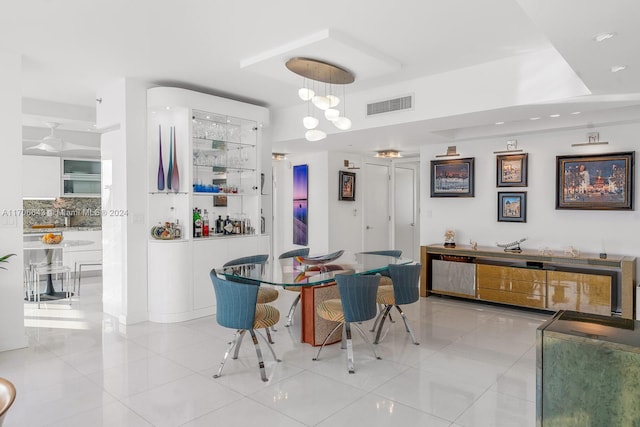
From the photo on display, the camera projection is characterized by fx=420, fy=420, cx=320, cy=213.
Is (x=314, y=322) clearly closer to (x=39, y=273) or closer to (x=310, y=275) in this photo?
(x=310, y=275)

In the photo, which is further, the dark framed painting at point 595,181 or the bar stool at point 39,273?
the bar stool at point 39,273

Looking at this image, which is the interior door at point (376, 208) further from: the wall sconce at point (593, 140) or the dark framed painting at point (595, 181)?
the wall sconce at point (593, 140)

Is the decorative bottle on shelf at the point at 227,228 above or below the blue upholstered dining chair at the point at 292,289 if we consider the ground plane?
above

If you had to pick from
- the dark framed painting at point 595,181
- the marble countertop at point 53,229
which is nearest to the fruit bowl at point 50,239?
the marble countertop at point 53,229

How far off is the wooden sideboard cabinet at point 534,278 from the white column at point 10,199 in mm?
5076

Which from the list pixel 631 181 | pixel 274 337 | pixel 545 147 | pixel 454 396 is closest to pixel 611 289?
pixel 631 181

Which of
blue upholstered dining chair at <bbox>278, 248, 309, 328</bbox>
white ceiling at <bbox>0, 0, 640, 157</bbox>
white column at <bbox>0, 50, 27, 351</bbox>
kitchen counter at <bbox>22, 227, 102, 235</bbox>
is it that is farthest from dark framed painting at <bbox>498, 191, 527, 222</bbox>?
kitchen counter at <bbox>22, 227, 102, 235</bbox>

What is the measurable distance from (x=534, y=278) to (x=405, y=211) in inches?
176

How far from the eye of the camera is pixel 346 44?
3561mm

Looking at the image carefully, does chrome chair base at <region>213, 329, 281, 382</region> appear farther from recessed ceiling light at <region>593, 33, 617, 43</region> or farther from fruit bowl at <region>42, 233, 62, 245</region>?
fruit bowl at <region>42, 233, 62, 245</region>

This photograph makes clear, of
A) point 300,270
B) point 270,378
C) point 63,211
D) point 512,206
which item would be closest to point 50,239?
point 63,211

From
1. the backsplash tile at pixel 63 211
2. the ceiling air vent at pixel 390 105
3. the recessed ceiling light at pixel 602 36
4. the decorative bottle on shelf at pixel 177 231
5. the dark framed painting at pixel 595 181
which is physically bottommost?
the decorative bottle on shelf at pixel 177 231

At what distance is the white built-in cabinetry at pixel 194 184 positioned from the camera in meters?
5.00

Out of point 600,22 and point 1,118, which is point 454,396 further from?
point 1,118
